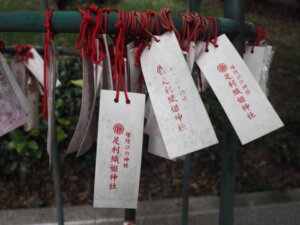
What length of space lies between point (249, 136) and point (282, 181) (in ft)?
5.36

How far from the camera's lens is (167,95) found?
0.57 meters

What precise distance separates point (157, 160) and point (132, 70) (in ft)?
5.12

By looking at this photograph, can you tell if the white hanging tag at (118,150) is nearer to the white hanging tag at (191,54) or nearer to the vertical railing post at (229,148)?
the white hanging tag at (191,54)

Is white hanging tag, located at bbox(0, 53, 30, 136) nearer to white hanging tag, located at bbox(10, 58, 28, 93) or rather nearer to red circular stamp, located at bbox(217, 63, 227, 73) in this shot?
white hanging tag, located at bbox(10, 58, 28, 93)

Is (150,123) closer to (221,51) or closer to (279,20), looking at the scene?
(221,51)

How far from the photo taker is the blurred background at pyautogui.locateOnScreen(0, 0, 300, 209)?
1877mm

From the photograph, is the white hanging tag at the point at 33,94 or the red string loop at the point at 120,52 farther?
the white hanging tag at the point at 33,94

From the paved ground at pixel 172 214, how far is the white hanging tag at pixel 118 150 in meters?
1.04

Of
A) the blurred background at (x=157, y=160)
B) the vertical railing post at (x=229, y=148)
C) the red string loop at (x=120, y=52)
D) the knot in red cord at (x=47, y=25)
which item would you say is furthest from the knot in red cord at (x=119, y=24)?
the blurred background at (x=157, y=160)

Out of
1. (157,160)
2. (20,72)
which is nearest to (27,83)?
(20,72)

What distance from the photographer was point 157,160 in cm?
211

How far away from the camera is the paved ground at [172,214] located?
1.55 meters

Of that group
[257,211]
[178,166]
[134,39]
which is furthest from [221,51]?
[178,166]

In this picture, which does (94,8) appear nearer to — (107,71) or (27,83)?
(107,71)
